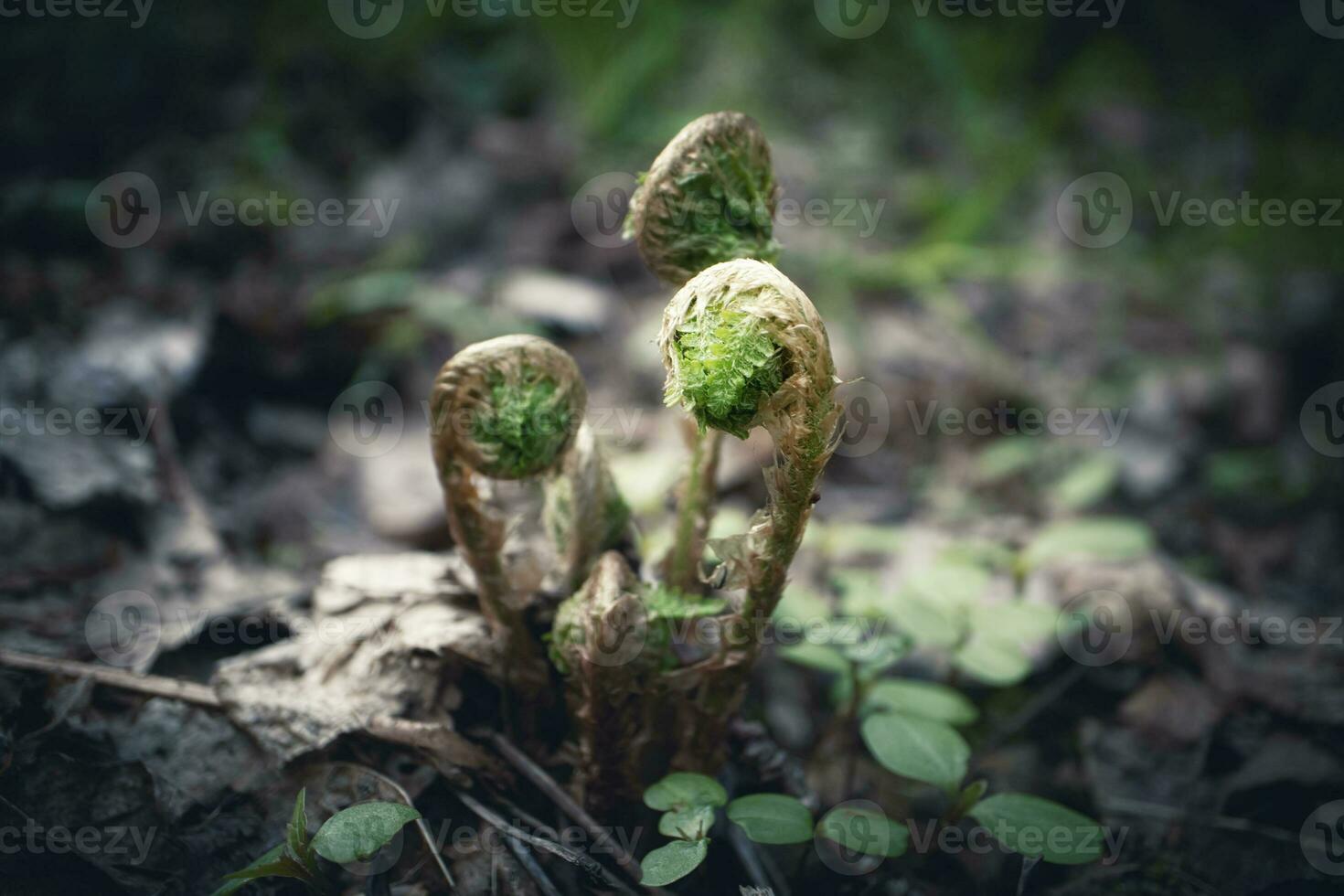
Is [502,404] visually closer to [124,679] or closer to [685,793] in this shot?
[685,793]

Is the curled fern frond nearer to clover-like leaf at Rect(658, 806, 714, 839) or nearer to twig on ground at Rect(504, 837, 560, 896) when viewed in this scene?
clover-like leaf at Rect(658, 806, 714, 839)

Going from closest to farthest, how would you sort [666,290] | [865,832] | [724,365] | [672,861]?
[724,365]
[672,861]
[865,832]
[666,290]

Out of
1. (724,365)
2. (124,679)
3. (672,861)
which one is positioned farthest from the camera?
(124,679)

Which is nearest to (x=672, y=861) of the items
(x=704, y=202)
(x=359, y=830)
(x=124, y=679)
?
(x=359, y=830)

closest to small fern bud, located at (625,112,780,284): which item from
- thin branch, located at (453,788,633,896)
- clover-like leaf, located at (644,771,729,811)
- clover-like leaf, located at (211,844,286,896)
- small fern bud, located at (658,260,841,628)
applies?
small fern bud, located at (658,260,841,628)

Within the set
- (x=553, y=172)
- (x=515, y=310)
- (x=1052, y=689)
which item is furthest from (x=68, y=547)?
(x=553, y=172)

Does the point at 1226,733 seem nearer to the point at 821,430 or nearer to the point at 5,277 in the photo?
the point at 821,430
